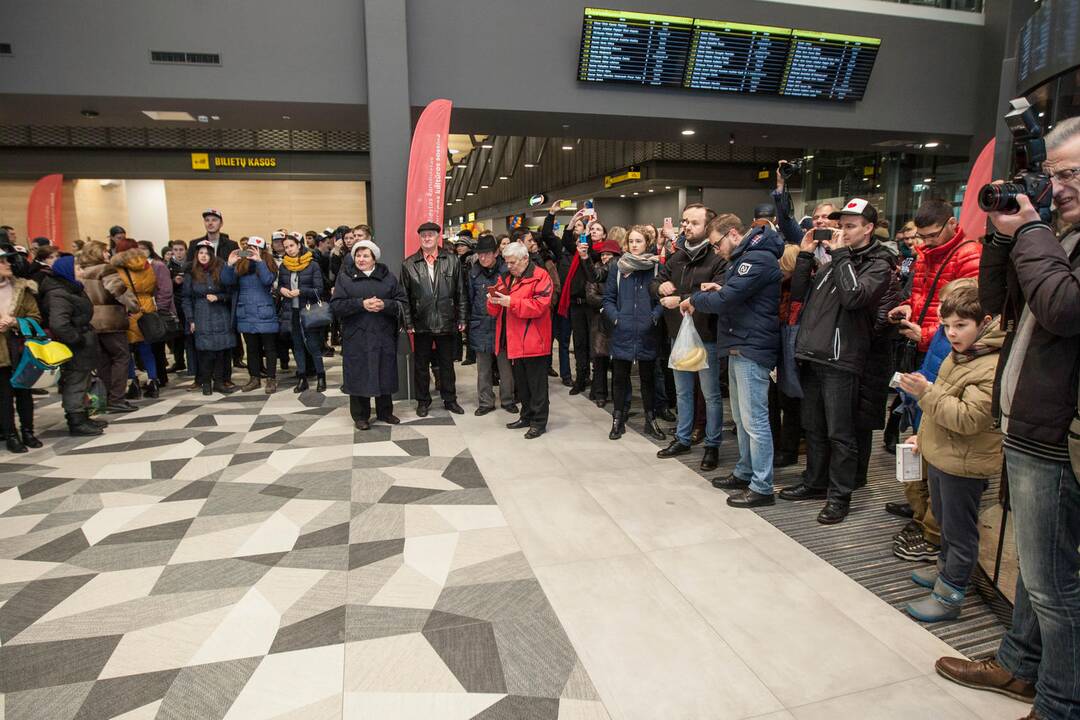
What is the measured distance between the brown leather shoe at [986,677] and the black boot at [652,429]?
9.79ft

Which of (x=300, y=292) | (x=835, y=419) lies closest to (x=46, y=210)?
(x=300, y=292)

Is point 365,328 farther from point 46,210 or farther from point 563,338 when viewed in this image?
point 46,210

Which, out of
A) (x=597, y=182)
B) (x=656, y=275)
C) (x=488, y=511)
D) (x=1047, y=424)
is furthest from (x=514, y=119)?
(x=597, y=182)

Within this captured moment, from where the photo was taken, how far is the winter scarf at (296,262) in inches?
275

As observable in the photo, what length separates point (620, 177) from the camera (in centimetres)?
1334

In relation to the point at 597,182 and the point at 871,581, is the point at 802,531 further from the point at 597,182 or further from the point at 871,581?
the point at 597,182

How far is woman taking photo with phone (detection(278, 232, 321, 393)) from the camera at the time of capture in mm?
6977

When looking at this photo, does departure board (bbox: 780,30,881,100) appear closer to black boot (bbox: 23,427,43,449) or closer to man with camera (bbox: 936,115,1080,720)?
man with camera (bbox: 936,115,1080,720)

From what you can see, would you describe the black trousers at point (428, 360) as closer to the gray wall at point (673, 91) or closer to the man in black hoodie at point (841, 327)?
the gray wall at point (673, 91)

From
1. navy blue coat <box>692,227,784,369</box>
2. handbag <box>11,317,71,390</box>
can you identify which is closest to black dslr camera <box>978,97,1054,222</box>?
navy blue coat <box>692,227,784,369</box>

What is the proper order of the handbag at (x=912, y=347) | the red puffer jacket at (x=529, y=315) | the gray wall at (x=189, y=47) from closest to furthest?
the handbag at (x=912, y=347)
the red puffer jacket at (x=529, y=315)
the gray wall at (x=189, y=47)

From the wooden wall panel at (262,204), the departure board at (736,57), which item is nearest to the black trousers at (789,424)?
the departure board at (736,57)

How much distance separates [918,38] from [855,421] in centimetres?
662

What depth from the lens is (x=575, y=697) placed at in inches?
85.4
